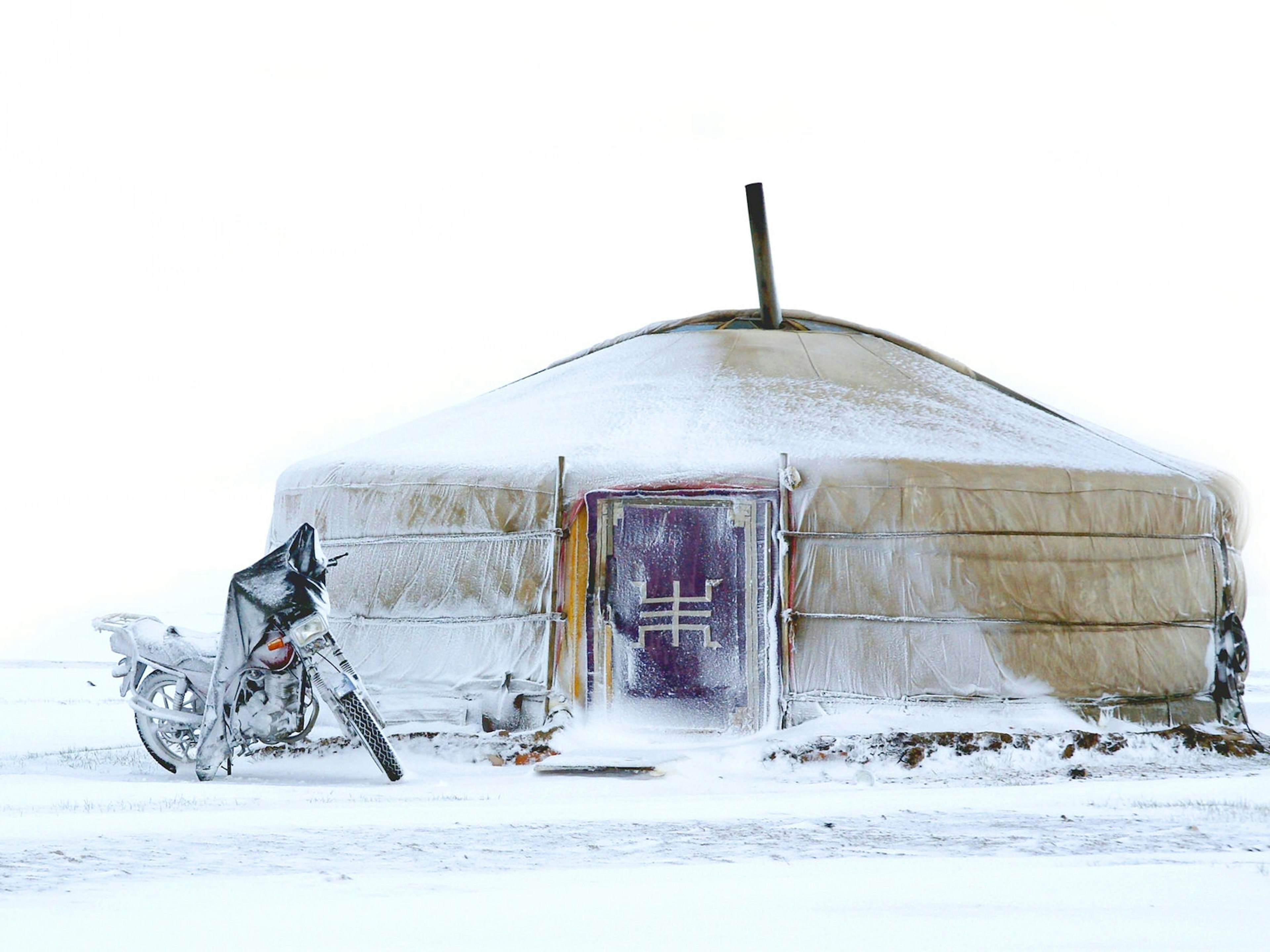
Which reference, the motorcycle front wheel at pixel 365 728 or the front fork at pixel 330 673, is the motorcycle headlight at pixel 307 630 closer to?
the front fork at pixel 330 673

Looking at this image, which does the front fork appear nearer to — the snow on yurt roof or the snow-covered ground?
the snow-covered ground

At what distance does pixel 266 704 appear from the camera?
6141mm

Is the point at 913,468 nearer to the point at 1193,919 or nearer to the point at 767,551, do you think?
the point at 767,551

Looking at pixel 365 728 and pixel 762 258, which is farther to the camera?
pixel 762 258

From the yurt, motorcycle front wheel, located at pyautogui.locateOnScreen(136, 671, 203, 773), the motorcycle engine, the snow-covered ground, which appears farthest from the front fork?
the yurt

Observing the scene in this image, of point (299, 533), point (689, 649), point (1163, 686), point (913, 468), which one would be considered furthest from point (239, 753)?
point (1163, 686)

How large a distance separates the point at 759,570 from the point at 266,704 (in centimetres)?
216

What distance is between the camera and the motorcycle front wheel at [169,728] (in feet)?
20.6

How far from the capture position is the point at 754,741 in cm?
662

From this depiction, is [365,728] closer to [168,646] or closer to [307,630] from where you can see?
[307,630]

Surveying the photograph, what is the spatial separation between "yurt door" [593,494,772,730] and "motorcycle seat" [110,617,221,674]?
5.35 feet

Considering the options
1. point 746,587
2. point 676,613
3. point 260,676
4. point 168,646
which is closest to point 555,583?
point 676,613

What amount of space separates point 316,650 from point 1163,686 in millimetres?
3821

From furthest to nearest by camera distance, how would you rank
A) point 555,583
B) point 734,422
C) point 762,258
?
point 762,258 → point 734,422 → point 555,583
